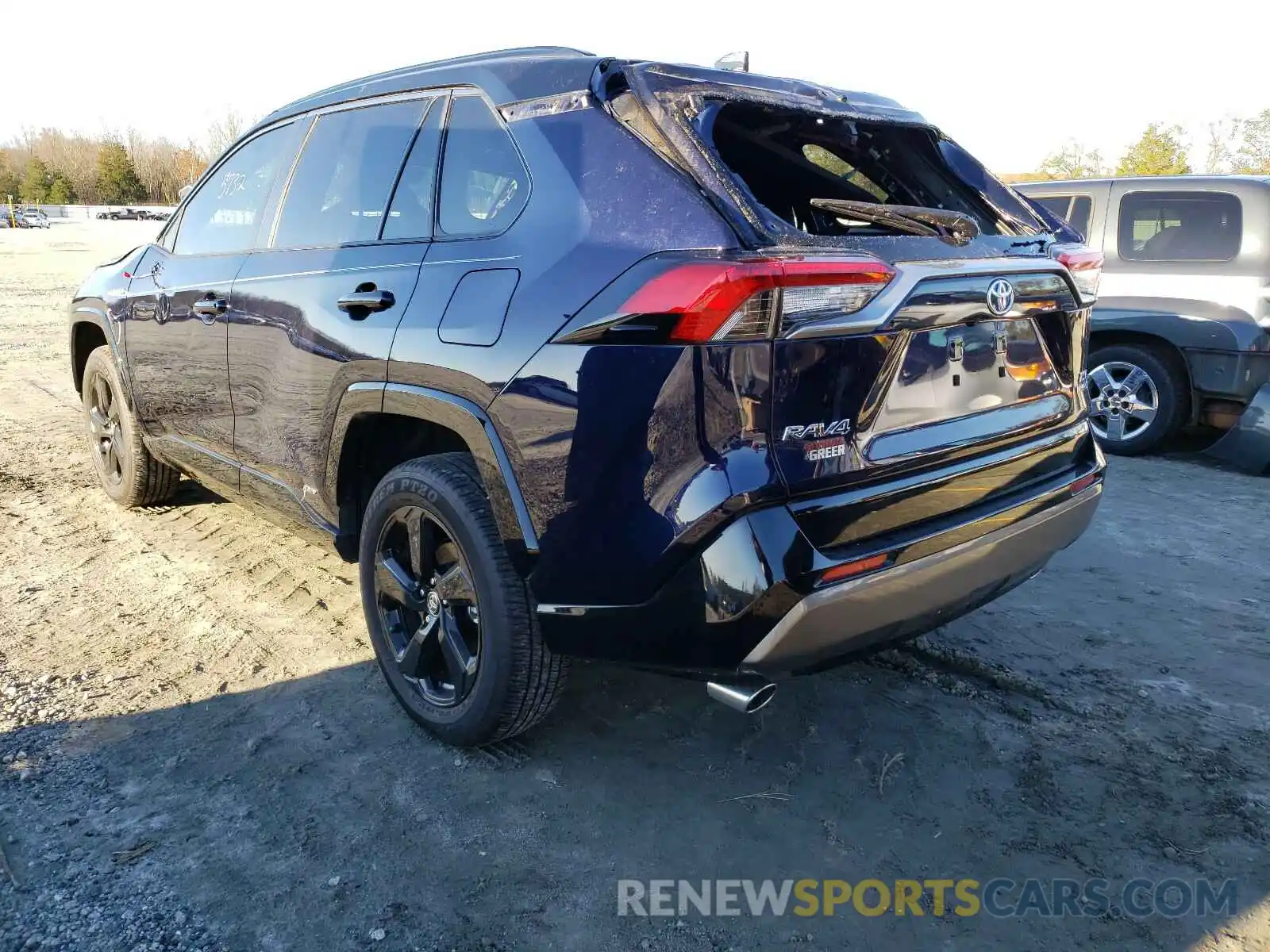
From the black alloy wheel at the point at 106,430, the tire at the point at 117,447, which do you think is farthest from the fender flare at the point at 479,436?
the black alloy wheel at the point at 106,430

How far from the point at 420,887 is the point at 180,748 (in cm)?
100

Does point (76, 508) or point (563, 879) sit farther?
point (76, 508)

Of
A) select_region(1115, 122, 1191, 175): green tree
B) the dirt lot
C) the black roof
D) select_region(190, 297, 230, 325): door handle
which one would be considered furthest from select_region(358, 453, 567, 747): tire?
select_region(1115, 122, 1191, 175): green tree

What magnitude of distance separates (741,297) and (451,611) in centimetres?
130

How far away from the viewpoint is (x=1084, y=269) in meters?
2.85

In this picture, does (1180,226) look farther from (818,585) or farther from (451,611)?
(451,611)

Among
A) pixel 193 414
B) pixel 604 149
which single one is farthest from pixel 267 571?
pixel 604 149

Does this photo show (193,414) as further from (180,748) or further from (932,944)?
(932,944)

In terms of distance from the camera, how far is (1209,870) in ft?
7.22

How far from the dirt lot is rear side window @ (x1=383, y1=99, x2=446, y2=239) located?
1.50 meters

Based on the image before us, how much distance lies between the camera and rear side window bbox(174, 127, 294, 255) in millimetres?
3521

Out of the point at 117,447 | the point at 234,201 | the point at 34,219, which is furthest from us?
the point at 34,219

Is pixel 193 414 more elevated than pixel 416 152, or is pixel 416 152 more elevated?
pixel 416 152

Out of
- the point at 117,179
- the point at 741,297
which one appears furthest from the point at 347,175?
the point at 117,179
